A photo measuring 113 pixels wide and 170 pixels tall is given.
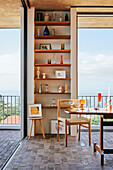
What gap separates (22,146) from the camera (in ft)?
13.9

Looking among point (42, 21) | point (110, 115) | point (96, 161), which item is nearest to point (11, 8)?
point (42, 21)

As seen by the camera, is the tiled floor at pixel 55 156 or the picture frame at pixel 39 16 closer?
the tiled floor at pixel 55 156

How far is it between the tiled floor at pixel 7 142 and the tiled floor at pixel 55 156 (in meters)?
0.15

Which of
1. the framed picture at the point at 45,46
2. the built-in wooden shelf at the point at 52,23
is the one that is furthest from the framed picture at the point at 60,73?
the built-in wooden shelf at the point at 52,23

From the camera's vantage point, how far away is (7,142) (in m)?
4.49

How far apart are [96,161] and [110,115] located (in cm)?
73

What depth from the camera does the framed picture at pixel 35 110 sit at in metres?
4.99

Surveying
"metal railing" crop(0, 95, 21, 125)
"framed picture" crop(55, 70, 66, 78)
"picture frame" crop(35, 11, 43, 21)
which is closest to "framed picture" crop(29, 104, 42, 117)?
"framed picture" crop(55, 70, 66, 78)

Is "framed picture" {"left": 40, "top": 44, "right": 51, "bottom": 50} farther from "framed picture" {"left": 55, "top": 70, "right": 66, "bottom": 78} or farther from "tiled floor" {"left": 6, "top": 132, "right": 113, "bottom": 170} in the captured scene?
"tiled floor" {"left": 6, "top": 132, "right": 113, "bottom": 170}

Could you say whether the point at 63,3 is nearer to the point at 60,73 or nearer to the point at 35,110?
the point at 60,73

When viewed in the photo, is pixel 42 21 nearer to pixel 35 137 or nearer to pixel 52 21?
pixel 52 21

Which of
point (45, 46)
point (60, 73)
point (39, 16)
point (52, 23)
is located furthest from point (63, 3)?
point (60, 73)

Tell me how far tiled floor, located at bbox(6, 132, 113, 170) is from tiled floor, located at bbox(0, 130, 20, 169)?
0.15 meters

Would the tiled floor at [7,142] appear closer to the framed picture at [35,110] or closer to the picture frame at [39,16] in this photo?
the framed picture at [35,110]
